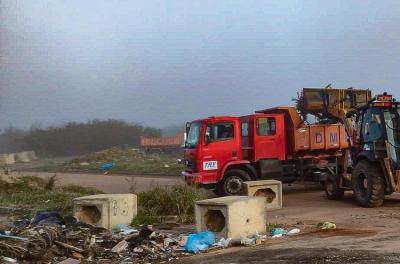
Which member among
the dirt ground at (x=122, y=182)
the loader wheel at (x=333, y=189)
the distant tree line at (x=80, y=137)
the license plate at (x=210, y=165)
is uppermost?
the distant tree line at (x=80, y=137)

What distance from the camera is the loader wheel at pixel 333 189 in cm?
1588

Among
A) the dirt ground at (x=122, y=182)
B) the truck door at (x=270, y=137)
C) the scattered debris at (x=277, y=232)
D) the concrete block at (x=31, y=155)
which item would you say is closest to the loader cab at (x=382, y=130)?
the truck door at (x=270, y=137)

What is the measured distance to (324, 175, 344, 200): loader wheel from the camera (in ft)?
52.1

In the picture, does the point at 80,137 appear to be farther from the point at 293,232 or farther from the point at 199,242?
the point at 199,242

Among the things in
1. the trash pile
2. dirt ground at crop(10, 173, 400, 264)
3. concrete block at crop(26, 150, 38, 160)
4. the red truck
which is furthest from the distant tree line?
the trash pile

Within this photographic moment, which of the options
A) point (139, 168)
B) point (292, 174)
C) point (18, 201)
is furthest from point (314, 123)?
point (139, 168)

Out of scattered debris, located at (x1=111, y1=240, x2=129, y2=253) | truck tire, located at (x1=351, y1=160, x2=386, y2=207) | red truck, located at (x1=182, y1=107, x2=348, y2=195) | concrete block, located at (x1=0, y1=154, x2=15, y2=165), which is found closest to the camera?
scattered debris, located at (x1=111, y1=240, x2=129, y2=253)

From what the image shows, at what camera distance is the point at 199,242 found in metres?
9.03

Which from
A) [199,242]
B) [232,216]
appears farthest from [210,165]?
[199,242]

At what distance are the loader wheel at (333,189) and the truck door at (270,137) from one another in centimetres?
215

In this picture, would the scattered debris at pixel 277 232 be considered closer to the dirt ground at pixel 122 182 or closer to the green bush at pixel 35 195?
the green bush at pixel 35 195

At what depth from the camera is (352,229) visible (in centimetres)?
1052

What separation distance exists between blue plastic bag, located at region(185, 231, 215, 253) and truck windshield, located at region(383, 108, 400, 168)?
641cm

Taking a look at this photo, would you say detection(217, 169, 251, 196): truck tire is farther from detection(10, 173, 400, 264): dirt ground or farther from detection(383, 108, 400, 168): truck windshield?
detection(383, 108, 400, 168): truck windshield
